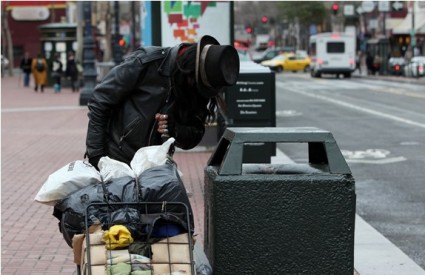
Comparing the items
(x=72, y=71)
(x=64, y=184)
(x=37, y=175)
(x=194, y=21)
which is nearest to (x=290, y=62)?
(x=72, y=71)

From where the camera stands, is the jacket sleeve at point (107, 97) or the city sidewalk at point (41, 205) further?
the city sidewalk at point (41, 205)

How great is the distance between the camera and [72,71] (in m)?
37.5

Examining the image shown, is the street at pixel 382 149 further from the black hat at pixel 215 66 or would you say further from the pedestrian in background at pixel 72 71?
the pedestrian in background at pixel 72 71

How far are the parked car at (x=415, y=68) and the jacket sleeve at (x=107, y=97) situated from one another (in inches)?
1772

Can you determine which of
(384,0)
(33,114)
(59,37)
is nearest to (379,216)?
(33,114)

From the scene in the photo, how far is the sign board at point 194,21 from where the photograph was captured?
15227 millimetres

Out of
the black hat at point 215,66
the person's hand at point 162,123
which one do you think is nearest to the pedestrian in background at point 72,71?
the person's hand at point 162,123

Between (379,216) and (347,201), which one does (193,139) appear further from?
(379,216)

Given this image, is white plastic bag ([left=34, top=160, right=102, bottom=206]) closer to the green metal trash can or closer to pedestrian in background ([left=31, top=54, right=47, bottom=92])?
the green metal trash can

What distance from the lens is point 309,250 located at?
4344 millimetres

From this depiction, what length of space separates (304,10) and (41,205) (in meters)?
86.2

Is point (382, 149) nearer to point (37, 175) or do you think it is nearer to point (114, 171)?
point (37, 175)

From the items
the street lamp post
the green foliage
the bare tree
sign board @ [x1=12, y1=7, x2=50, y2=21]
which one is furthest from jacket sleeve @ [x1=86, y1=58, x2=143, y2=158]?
the green foliage

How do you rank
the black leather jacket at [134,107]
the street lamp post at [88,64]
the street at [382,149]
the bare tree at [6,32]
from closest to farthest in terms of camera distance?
the black leather jacket at [134,107]
the street at [382,149]
the street lamp post at [88,64]
the bare tree at [6,32]
